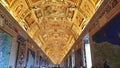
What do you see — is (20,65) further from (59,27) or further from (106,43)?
(59,27)

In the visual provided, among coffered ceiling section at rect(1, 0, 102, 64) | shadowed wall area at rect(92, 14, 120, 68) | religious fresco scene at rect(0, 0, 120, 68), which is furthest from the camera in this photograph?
coffered ceiling section at rect(1, 0, 102, 64)

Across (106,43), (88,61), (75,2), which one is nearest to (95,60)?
(106,43)

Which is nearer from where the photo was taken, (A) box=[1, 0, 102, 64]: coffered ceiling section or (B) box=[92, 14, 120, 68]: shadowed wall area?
(B) box=[92, 14, 120, 68]: shadowed wall area

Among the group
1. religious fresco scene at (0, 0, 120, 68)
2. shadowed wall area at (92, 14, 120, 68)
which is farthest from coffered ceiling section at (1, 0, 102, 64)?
shadowed wall area at (92, 14, 120, 68)

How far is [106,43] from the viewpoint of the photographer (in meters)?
8.91

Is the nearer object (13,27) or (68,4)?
(13,27)

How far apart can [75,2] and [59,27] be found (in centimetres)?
816

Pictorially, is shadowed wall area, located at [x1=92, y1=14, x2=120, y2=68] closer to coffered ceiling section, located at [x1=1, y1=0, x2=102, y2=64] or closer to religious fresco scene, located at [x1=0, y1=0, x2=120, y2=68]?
religious fresco scene, located at [x1=0, y1=0, x2=120, y2=68]

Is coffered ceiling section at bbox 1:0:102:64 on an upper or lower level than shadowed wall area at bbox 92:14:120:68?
upper

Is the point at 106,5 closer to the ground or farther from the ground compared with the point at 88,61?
farther from the ground

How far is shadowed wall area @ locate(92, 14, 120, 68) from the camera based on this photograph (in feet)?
25.9

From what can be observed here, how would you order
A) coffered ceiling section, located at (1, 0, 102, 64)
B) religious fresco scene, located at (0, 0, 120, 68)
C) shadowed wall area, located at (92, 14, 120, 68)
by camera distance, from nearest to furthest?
1. shadowed wall area, located at (92, 14, 120, 68)
2. religious fresco scene, located at (0, 0, 120, 68)
3. coffered ceiling section, located at (1, 0, 102, 64)

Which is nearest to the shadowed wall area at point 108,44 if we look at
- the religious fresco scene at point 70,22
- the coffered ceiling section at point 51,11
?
the religious fresco scene at point 70,22

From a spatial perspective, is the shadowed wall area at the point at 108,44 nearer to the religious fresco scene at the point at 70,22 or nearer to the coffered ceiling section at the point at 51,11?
the religious fresco scene at the point at 70,22
